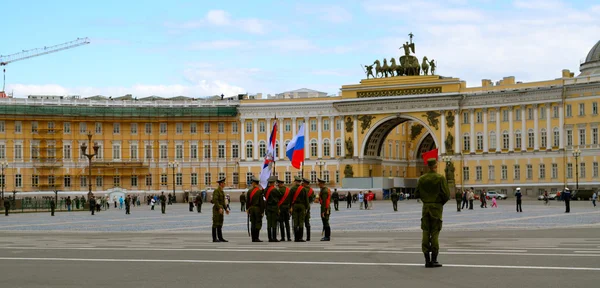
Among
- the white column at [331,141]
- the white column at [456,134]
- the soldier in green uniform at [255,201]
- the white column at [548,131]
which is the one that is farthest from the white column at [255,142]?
the soldier in green uniform at [255,201]

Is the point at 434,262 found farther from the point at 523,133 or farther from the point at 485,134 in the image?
the point at 485,134

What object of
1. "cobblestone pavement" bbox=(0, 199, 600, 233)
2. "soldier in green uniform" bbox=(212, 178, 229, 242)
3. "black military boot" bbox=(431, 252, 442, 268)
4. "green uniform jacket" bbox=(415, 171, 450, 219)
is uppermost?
"green uniform jacket" bbox=(415, 171, 450, 219)

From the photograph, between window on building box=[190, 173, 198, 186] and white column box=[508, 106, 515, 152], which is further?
window on building box=[190, 173, 198, 186]

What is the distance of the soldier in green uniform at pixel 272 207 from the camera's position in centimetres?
2686

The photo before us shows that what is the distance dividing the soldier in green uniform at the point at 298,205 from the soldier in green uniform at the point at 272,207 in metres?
0.48

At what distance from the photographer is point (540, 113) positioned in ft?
325

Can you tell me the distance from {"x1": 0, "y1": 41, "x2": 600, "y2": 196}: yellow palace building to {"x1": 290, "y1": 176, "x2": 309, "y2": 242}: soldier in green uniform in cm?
7405

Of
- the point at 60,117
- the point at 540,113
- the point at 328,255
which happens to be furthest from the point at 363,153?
the point at 328,255

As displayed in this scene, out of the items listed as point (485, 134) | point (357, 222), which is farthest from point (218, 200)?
point (485, 134)

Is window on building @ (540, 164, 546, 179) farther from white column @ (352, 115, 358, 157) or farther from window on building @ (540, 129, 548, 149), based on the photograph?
white column @ (352, 115, 358, 157)

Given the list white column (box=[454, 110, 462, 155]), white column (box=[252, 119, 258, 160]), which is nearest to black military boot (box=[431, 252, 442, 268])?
white column (box=[454, 110, 462, 155])

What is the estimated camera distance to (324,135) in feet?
367

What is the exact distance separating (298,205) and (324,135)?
85083 mm

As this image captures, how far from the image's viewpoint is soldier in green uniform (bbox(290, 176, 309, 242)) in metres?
26.4
